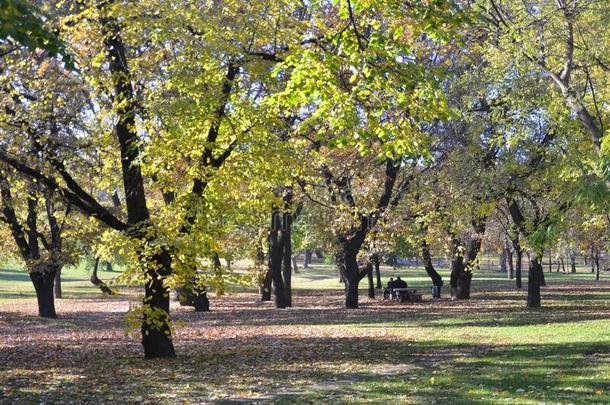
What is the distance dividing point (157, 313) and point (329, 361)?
341 cm

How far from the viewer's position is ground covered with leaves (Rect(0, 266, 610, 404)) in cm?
974

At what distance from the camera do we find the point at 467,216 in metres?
25.3

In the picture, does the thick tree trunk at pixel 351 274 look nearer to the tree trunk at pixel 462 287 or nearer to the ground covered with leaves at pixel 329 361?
the ground covered with leaves at pixel 329 361

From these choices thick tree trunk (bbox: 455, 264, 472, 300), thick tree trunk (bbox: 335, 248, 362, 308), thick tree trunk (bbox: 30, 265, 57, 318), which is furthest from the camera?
thick tree trunk (bbox: 455, 264, 472, 300)

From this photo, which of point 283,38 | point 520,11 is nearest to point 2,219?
point 283,38

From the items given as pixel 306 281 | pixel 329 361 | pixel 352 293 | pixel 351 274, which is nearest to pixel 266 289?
pixel 352 293

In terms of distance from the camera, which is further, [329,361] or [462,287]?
[462,287]

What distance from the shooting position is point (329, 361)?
13.6m

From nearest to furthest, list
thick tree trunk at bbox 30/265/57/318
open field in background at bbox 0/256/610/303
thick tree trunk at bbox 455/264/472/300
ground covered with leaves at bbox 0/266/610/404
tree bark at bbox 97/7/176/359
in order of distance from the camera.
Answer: ground covered with leaves at bbox 0/266/610/404 → tree bark at bbox 97/7/176/359 → thick tree trunk at bbox 30/265/57/318 → thick tree trunk at bbox 455/264/472/300 → open field in background at bbox 0/256/610/303

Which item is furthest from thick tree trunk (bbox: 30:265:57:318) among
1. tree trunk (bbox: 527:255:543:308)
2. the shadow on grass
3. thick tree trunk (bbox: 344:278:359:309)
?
tree trunk (bbox: 527:255:543:308)

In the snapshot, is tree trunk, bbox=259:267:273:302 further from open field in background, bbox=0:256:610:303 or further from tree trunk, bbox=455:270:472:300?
tree trunk, bbox=455:270:472:300

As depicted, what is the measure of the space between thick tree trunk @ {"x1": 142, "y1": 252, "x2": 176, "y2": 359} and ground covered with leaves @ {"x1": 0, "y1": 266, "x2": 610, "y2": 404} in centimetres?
39

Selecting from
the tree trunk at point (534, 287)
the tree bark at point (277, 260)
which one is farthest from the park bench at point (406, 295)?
the tree trunk at point (534, 287)

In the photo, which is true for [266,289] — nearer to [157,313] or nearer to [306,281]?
[157,313]
